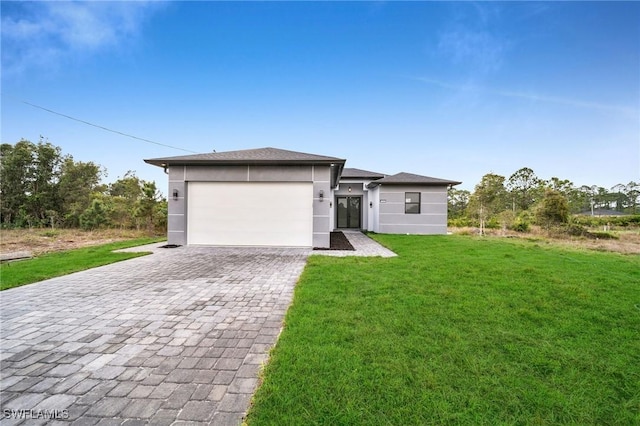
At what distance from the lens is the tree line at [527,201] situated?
16.1 m

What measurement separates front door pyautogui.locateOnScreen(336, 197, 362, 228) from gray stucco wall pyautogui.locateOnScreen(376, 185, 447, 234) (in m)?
2.74

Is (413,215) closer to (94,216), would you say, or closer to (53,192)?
(94,216)

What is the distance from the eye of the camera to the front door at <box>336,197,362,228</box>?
55.4 ft

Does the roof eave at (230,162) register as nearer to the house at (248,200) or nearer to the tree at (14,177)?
the house at (248,200)

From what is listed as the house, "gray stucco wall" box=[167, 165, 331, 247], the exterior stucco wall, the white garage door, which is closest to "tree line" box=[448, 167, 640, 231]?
the exterior stucco wall

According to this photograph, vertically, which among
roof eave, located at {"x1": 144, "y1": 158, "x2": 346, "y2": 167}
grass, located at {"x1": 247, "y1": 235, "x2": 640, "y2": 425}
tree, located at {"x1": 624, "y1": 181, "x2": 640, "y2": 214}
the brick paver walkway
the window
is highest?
tree, located at {"x1": 624, "y1": 181, "x2": 640, "y2": 214}

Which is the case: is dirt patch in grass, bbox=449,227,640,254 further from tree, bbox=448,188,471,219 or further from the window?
tree, bbox=448,188,471,219

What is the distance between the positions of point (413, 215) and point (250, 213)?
9143 millimetres

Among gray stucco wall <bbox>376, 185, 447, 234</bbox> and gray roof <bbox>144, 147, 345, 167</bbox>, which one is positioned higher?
gray roof <bbox>144, 147, 345, 167</bbox>

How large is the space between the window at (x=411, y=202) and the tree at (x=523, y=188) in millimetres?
19256

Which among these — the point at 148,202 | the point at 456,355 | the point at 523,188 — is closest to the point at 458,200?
the point at 523,188

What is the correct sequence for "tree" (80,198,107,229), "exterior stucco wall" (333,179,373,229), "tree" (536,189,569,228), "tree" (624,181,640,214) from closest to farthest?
"tree" (80,198,107,229) → "tree" (536,189,569,228) → "exterior stucco wall" (333,179,373,229) → "tree" (624,181,640,214)

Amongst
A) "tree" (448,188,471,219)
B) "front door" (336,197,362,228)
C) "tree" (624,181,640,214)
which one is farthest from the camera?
"tree" (624,181,640,214)

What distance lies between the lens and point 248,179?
360 inches
